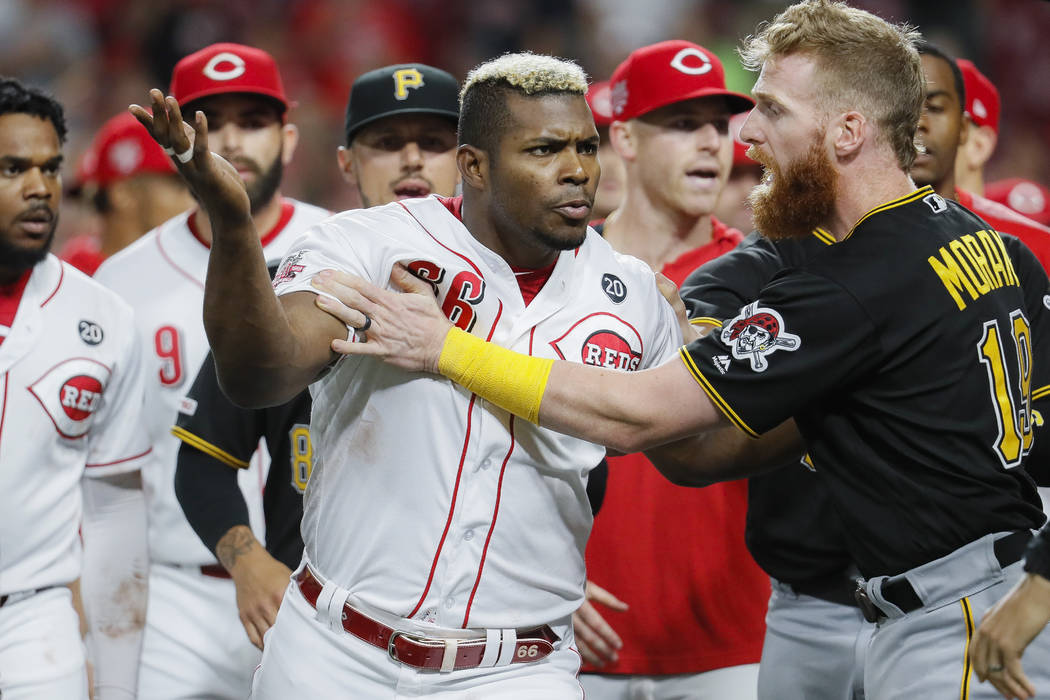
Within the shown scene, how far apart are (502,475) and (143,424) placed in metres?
1.86

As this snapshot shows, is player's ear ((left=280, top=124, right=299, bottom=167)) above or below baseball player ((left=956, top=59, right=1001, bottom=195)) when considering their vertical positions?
below

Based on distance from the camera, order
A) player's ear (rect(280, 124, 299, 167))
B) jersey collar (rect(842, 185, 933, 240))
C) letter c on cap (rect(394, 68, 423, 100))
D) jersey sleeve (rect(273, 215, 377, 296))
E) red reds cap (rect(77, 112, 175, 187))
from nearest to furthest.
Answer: jersey sleeve (rect(273, 215, 377, 296)), jersey collar (rect(842, 185, 933, 240)), letter c on cap (rect(394, 68, 423, 100)), player's ear (rect(280, 124, 299, 167)), red reds cap (rect(77, 112, 175, 187))

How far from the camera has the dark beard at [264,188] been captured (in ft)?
15.5

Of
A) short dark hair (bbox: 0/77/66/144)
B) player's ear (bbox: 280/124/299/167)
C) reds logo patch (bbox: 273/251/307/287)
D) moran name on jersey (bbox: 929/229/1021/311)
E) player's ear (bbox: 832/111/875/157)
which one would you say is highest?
player's ear (bbox: 280/124/299/167)

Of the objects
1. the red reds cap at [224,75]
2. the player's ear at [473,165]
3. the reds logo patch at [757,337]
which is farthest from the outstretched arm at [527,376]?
the red reds cap at [224,75]

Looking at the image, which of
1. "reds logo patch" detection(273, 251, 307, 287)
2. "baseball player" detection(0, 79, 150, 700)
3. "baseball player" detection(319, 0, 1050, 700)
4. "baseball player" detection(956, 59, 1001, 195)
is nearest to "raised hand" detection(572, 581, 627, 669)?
"baseball player" detection(319, 0, 1050, 700)

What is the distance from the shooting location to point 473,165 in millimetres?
3014

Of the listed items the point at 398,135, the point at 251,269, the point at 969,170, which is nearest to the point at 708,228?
the point at 398,135

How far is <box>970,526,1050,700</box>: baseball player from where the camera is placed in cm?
249

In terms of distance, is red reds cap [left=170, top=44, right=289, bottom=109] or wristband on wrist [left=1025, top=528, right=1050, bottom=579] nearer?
wristband on wrist [left=1025, top=528, right=1050, bottom=579]

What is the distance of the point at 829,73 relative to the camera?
9.64 feet

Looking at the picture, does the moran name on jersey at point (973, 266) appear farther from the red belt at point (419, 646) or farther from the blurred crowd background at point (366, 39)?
the blurred crowd background at point (366, 39)

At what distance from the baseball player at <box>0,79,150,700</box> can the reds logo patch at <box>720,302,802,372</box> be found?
7.11 feet

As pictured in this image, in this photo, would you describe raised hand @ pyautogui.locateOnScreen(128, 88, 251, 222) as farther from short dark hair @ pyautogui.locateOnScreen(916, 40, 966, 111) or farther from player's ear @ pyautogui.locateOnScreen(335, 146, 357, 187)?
short dark hair @ pyautogui.locateOnScreen(916, 40, 966, 111)
